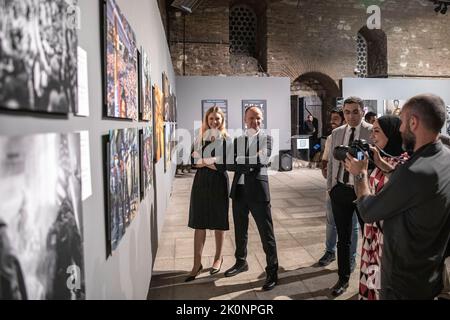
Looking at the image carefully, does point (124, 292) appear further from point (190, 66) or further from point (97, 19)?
point (190, 66)

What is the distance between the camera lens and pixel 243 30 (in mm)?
13727

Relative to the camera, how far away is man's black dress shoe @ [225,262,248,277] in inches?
137

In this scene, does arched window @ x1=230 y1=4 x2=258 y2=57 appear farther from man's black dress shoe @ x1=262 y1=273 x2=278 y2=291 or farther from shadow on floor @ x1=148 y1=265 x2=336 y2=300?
man's black dress shoe @ x1=262 y1=273 x2=278 y2=291

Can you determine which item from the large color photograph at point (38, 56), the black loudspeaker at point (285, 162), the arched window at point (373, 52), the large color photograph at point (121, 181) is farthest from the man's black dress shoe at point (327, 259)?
the arched window at point (373, 52)

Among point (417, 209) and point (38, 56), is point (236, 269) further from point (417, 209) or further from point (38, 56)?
point (38, 56)

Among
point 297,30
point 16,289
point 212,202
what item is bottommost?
point 212,202

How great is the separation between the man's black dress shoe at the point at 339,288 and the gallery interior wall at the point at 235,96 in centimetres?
916

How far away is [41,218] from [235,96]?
11.3 meters

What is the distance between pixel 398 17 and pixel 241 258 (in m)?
14.3

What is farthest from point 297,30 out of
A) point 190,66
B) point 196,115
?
point 196,115

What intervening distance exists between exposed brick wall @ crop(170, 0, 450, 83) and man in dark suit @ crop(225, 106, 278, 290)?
9639 millimetres

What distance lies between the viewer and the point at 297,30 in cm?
1316

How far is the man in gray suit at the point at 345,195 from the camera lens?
2.98 m

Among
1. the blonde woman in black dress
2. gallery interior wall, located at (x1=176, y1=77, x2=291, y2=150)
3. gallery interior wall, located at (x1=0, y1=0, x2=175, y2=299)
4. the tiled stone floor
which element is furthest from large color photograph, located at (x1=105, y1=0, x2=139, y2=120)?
gallery interior wall, located at (x1=176, y1=77, x2=291, y2=150)
